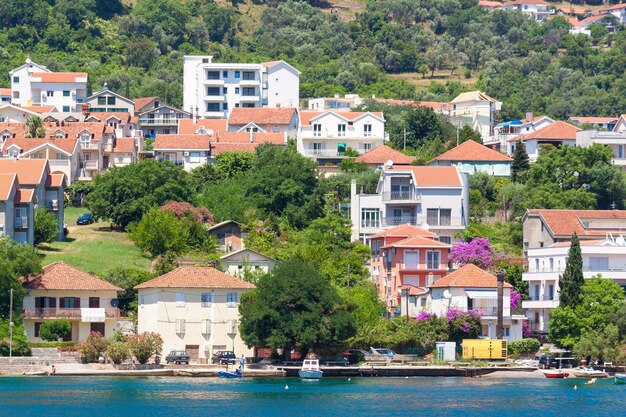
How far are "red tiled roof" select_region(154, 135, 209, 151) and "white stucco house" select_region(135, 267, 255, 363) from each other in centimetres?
4072

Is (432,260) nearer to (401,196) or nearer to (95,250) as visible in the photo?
(401,196)

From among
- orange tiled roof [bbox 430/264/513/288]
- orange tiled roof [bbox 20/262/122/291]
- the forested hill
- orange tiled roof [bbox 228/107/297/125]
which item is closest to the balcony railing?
orange tiled roof [bbox 20/262/122/291]

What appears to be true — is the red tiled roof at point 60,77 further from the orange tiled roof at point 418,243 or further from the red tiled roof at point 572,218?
the red tiled roof at point 572,218

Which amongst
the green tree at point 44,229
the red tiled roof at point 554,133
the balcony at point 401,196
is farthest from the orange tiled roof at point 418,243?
the red tiled roof at point 554,133

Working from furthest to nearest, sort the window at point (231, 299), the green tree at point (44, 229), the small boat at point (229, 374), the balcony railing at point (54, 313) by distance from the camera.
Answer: the green tree at point (44, 229) → the window at point (231, 299) → the balcony railing at point (54, 313) → the small boat at point (229, 374)

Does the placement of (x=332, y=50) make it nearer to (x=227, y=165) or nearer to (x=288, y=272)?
(x=227, y=165)

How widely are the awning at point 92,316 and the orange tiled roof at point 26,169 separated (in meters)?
18.1

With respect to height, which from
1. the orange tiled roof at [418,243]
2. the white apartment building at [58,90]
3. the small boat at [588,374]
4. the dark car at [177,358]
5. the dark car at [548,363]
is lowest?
the small boat at [588,374]

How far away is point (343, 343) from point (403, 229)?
17946 mm

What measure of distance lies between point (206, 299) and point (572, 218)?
28.4m

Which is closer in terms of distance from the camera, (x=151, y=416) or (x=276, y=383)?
(x=151, y=416)

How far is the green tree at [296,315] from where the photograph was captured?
82.9m

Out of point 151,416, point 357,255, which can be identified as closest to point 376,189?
point 357,255

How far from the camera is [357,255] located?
102m
